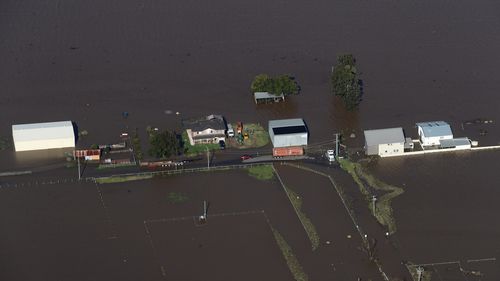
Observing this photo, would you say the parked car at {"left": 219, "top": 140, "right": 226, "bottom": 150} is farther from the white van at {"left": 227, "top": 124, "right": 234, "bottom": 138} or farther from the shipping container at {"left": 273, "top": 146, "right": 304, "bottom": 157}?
the shipping container at {"left": 273, "top": 146, "right": 304, "bottom": 157}

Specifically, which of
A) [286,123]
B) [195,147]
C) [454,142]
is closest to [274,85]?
[286,123]

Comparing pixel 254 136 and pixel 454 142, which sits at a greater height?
pixel 254 136

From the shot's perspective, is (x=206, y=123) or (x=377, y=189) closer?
(x=377, y=189)

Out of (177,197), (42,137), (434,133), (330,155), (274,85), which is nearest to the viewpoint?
(177,197)

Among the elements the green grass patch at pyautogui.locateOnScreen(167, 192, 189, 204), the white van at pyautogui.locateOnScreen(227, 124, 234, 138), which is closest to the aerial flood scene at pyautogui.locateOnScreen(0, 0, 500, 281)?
the white van at pyautogui.locateOnScreen(227, 124, 234, 138)

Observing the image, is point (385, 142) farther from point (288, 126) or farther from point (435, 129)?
point (288, 126)

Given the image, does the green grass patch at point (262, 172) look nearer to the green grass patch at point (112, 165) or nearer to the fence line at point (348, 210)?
the fence line at point (348, 210)

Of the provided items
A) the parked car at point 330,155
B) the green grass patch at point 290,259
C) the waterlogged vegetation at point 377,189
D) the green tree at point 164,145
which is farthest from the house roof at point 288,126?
the green grass patch at point 290,259
